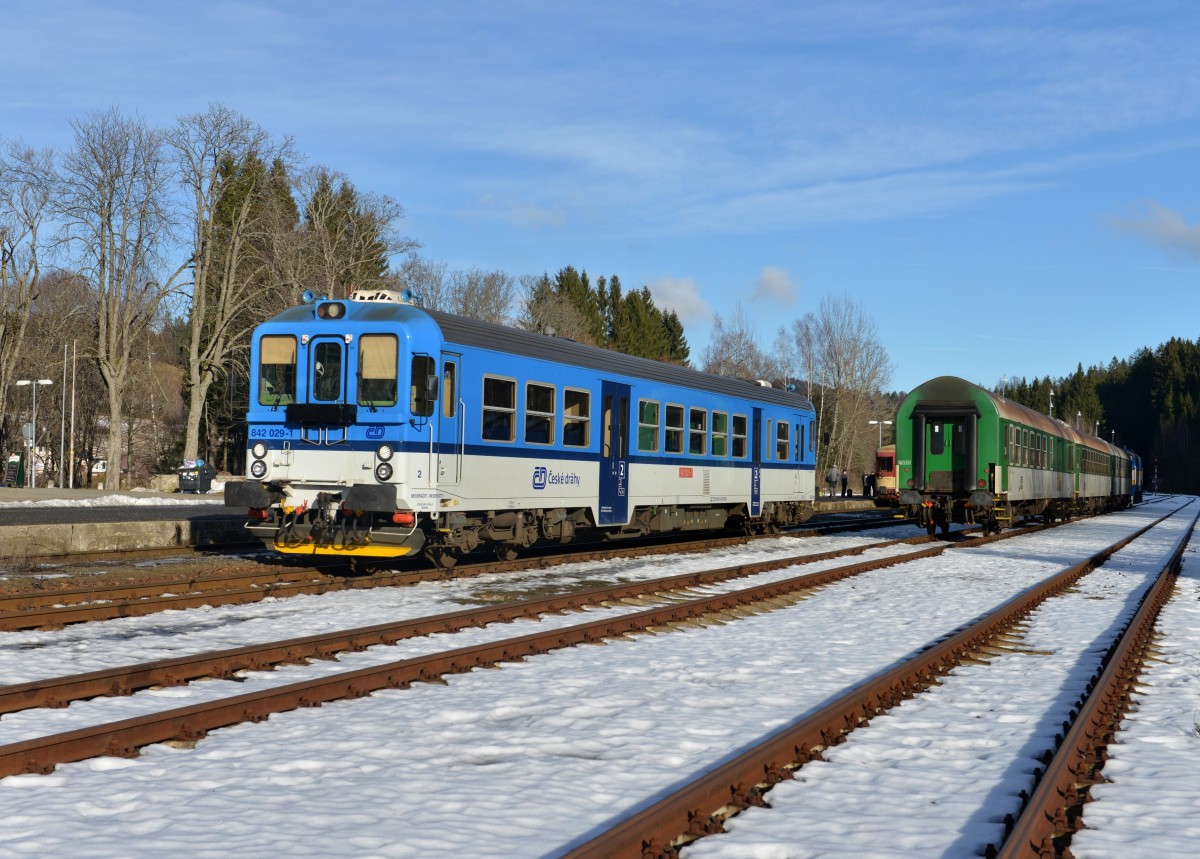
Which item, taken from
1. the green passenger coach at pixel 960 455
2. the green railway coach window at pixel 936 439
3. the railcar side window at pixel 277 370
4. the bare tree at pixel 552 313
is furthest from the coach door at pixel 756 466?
the bare tree at pixel 552 313

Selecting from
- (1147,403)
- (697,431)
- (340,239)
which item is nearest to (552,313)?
(340,239)

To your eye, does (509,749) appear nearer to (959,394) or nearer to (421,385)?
(421,385)

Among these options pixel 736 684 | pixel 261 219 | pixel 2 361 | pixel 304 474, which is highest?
pixel 261 219

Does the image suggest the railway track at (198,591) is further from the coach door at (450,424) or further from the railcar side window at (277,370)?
the railcar side window at (277,370)

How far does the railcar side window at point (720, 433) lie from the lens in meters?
20.8

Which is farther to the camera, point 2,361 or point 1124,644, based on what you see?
point 2,361

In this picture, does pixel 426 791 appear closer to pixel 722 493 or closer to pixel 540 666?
pixel 540 666

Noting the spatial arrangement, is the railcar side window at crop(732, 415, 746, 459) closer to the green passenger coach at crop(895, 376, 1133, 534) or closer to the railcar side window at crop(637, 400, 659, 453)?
the railcar side window at crop(637, 400, 659, 453)

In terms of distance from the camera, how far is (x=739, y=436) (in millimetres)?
21797

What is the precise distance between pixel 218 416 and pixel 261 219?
19.9m

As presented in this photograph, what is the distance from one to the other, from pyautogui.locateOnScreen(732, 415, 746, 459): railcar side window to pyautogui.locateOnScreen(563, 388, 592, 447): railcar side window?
5558 millimetres

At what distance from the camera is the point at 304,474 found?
13555 millimetres

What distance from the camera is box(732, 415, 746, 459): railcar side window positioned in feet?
70.9

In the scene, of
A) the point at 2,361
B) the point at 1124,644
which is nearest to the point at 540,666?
the point at 1124,644
